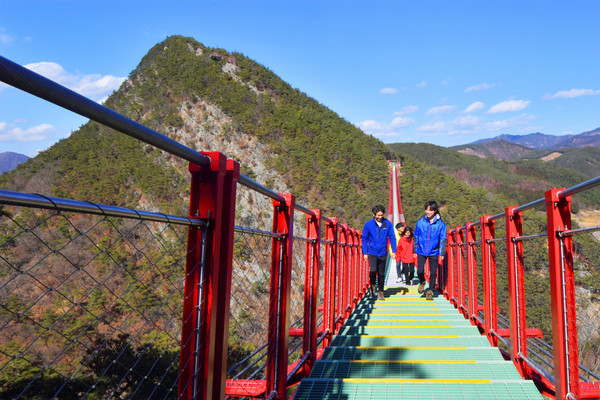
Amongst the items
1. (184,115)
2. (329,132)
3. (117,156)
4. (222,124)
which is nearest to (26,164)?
(117,156)

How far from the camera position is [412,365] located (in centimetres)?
357

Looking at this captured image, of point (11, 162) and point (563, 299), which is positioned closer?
point (563, 299)

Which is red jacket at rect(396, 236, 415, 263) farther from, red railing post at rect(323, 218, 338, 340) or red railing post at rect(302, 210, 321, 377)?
red railing post at rect(302, 210, 321, 377)

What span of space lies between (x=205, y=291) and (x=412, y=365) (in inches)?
99.2

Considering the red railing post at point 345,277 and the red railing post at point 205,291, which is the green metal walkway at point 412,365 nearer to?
the red railing post at point 345,277

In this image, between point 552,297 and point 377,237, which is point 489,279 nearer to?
point 552,297

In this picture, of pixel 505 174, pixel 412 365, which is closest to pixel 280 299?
pixel 412 365

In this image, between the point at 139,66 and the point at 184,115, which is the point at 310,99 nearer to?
the point at 184,115

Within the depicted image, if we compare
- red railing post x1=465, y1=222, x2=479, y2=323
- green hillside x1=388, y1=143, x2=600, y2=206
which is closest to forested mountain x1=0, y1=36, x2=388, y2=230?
green hillside x1=388, y1=143, x2=600, y2=206

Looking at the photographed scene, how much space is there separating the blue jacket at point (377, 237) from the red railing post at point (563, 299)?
12.8 feet

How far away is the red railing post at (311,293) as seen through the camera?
3689 millimetres

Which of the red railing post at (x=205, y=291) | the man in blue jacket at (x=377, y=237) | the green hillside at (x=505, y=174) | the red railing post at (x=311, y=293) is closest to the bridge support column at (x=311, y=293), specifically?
the red railing post at (x=311, y=293)

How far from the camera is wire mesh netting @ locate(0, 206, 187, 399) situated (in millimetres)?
1083

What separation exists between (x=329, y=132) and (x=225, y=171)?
143 ft
